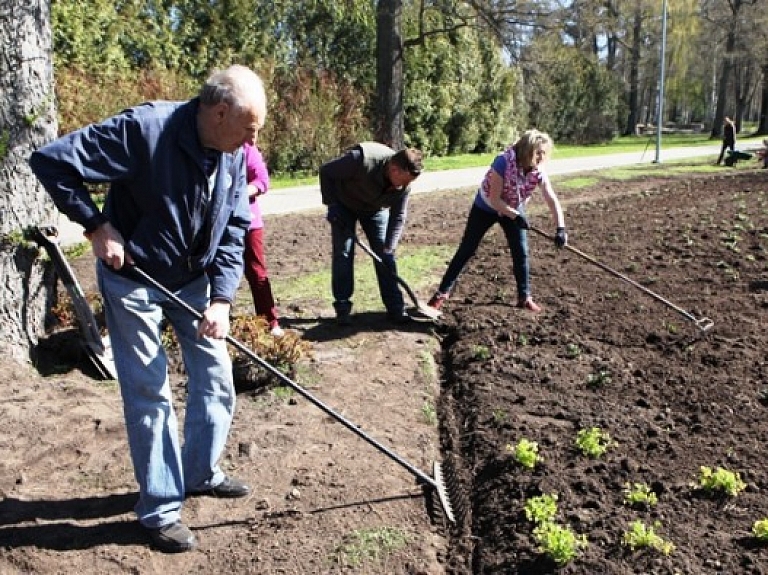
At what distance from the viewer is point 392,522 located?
3.64m

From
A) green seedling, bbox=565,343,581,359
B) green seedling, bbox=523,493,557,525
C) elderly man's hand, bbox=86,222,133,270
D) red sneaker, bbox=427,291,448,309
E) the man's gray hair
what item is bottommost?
green seedling, bbox=523,493,557,525

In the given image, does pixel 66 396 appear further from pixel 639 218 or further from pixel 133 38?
pixel 133 38

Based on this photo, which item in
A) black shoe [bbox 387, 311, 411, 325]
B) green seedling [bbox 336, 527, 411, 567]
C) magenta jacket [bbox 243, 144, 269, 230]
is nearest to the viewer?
green seedling [bbox 336, 527, 411, 567]

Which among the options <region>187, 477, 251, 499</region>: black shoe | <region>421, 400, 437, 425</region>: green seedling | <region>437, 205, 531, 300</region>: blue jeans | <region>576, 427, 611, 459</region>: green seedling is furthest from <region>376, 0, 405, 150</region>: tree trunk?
<region>187, 477, 251, 499</region>: black shoe

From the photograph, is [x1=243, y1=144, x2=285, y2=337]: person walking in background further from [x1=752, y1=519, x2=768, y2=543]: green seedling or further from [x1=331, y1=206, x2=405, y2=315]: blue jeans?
[x1=752, y1=519, x2=768, y2=543]: green seedling

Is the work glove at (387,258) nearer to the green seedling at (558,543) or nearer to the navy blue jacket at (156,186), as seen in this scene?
the navy blue jacket at (156,186)

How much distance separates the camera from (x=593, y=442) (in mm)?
4102

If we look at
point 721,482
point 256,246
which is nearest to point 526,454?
point 721,482

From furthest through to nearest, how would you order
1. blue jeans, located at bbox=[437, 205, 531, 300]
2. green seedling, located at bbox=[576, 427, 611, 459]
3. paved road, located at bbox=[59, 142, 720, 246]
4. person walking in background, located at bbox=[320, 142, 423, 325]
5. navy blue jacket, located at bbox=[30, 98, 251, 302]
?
paved road, located at bbox=[59, 142, 720, 246] < blue jeans, located at bbox=[437, 205, 531, 300] < person walking in background, located at bbox=[320, 142, 423, 325] < green seedling, located at bbox=[576, 427, 611, 459] < navy blue jacket, located at bbox=[30, 98, 251, 302]

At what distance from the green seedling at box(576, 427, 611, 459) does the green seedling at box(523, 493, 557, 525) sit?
612 mm

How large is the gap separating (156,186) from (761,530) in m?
2.95

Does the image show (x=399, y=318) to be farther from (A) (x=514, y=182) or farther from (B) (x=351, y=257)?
(A) (x=514, y=182)

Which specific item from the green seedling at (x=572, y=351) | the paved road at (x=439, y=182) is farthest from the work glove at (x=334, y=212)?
the paved road at (x=439, y=182)

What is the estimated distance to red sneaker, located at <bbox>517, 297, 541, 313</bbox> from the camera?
22.7 feet
